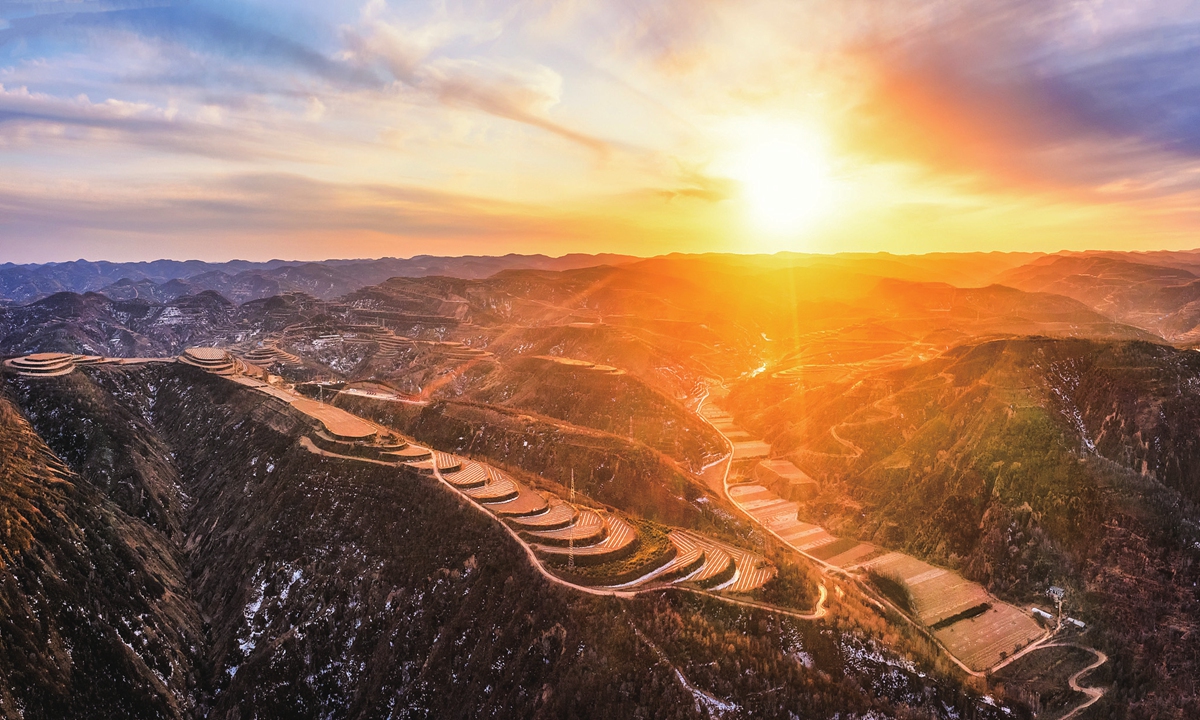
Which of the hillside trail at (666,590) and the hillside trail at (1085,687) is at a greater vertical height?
the hillside trail at (666,590)

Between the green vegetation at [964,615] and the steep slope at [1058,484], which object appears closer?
the steep slope at [1058,484]

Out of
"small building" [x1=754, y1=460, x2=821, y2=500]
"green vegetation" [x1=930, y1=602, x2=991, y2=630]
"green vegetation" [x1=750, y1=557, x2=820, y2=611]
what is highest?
"green vegetation" [x1=750, y1=557, x2=820, y2=611]

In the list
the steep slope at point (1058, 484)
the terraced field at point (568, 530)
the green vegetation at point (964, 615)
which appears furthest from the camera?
the green vegetation at point (964, 615)

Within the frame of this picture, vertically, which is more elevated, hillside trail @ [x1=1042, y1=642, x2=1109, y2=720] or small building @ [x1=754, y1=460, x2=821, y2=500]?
small building @ [x1=754, y1=460, x2=821, y2=500]

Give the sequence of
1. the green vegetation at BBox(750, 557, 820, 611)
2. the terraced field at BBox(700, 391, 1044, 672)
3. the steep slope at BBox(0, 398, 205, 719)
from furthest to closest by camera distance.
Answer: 1. the terraced field at BBox(700, 391, 1044, 672)
2. the green vegetation at BBox(750, 557, 820, 611)
3. the steep slope at BBox(0, 398, 205, 719)

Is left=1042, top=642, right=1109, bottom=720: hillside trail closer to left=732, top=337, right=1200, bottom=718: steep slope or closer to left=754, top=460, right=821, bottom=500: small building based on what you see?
left=732, top=337, right=1200, bottom=718: steep slope

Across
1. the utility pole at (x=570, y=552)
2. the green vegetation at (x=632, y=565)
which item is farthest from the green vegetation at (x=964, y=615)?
the utility pole at (x=570, y=552)

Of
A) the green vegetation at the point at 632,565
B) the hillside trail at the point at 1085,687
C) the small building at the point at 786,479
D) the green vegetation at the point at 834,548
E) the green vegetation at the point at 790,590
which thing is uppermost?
the green vegetation at the point at 632,565

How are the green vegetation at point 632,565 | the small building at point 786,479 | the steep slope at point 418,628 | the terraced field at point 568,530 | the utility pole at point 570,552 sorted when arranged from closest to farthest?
the steep slope at point 418,628 → the green vegetation at point 632,565 → the utility pole at point 570,552 → the terraced field at point 568,530 → the small building at point 786,479

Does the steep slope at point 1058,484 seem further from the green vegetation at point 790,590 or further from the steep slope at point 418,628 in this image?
the green vegetation at point 790,590

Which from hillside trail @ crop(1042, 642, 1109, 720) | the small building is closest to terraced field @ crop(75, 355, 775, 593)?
hillside trail @ crop(1042, 642, 1109, 720)
